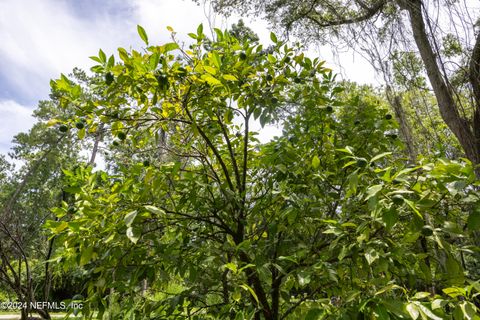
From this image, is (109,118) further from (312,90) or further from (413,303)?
(413,303)

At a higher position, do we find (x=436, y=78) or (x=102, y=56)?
(x=436, y=78)

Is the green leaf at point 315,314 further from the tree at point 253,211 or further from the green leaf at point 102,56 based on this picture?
the green leaf at point 102,56

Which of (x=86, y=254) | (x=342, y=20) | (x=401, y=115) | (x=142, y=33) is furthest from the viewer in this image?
(x=342, y=20)

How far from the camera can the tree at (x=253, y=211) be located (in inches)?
37.7

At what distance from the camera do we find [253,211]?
1.39 m

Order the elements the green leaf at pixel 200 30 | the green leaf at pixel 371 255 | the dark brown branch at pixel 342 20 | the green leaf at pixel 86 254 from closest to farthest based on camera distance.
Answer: the green leaf at pixel 371 255
the green leaf at pixel 86 254
the green leaf at pixel 200 30
the dark brown branch at pixel 342 20

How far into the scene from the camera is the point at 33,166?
18.2 metres

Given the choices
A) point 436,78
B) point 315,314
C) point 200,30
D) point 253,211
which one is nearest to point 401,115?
point 436,78

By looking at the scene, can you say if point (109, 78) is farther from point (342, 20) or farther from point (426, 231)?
point (342, 20)

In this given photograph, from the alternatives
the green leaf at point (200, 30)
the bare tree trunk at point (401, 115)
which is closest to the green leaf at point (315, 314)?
the green leaf at point (200, 30)

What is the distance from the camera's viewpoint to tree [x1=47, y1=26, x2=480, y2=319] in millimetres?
958

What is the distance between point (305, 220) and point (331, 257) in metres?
0.20

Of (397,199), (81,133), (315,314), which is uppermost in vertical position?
(81,133)

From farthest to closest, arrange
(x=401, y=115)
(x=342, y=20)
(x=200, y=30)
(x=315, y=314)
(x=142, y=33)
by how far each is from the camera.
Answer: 1. (x=342, y=20)
2. (x=401, y=115)
3. (x=200, y=30)
4. (x=142, y=33)
5. (x=315, y=314)
